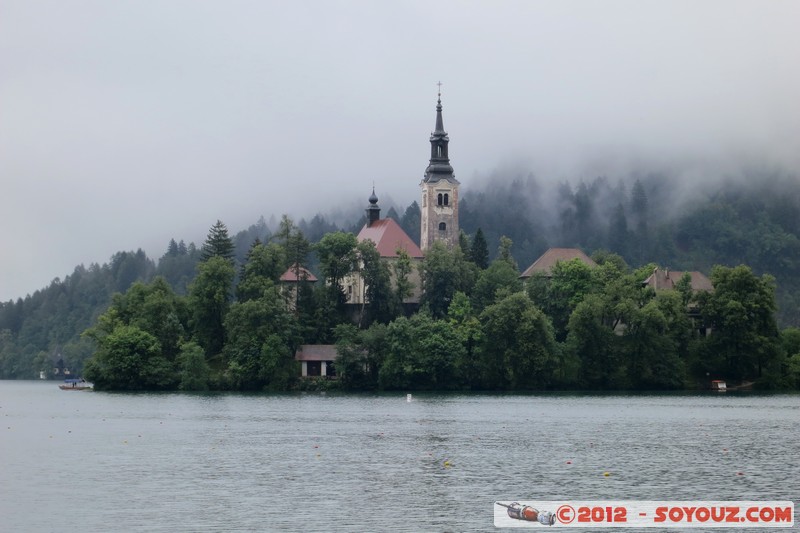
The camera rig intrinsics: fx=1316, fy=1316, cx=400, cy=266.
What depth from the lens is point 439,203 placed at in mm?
161875

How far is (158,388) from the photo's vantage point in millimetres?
125312

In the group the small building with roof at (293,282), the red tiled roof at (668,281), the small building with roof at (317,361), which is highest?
the red tiled roof at (668,281)

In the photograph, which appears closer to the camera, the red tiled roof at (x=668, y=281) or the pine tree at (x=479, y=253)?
the red tiled roof at (x=668, y=281)

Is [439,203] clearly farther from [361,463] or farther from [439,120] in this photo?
[361,463]

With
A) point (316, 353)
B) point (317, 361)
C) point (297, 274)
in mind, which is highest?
point (297, 274)

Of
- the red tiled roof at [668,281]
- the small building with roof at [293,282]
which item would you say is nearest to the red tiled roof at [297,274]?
the small building with roof at [293,282]

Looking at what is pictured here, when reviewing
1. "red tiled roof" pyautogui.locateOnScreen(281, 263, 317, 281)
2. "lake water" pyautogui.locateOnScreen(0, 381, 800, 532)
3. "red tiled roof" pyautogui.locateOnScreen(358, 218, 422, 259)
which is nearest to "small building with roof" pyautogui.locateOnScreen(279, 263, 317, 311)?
"red tiled roof" pyautogui.locateOnScreen(281, 263, 317, 281)

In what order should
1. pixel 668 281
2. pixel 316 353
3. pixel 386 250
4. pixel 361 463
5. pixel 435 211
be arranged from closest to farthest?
1. pixel 361 463
2. pixel 316 353
3. pixel 386 250
4. pixel 668 281
5. pixel 435 211

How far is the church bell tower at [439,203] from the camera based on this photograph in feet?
529

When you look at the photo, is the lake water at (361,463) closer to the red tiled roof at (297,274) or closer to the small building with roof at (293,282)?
the small building with roof at (293,282)

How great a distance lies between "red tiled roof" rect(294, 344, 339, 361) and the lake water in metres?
36.2

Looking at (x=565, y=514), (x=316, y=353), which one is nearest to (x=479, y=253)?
(x=316, y=353)

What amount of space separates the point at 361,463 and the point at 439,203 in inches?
4333

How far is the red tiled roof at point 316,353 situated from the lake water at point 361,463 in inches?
1427
